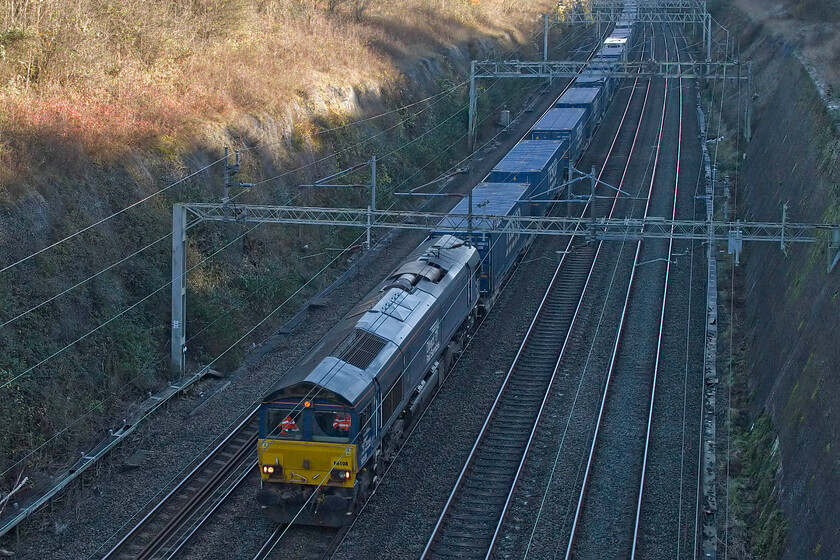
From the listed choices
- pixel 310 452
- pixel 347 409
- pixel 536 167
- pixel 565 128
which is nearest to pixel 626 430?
pixel 347 409

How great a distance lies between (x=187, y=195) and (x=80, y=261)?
5612 mm

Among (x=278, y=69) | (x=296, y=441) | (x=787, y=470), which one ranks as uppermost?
(x=278, y=69)

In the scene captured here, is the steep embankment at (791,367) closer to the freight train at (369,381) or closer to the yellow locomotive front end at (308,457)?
the freight train at (369,381)

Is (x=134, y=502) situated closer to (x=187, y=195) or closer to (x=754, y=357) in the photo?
(x=187, y=195)

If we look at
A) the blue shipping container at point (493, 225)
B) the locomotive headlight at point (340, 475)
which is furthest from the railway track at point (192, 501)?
the blue shipping container at point (493, 225)

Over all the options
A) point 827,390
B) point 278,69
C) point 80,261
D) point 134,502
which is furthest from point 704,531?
point 278,69

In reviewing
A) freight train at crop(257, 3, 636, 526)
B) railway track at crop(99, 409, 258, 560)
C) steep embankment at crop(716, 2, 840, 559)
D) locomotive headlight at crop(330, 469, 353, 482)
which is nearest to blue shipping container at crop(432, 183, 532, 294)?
freight train at crop(257, 3, 636, 526)

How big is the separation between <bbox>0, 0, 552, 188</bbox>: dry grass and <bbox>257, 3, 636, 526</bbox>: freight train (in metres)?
9.72

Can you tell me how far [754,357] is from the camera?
24.0 metres

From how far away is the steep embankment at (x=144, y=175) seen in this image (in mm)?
21219

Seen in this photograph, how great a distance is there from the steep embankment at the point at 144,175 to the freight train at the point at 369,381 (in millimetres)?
5965

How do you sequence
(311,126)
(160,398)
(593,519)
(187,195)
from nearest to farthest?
(593,519) → (160,398) → (187,195) → (311,126)

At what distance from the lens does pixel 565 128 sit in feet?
136

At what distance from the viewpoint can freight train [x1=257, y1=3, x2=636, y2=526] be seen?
652 inches
